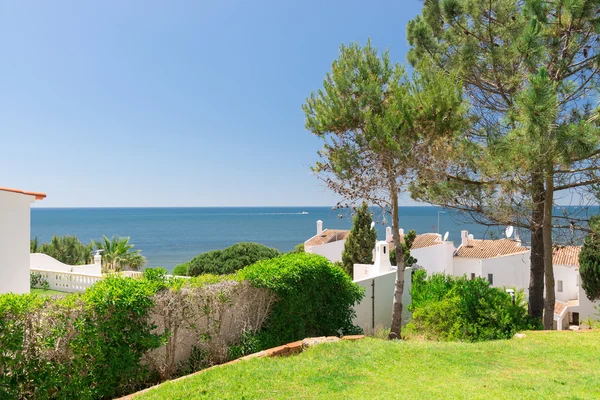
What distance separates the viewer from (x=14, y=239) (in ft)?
37.2

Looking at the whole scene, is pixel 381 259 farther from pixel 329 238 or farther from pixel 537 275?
pixel 329 238

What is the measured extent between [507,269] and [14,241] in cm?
2856

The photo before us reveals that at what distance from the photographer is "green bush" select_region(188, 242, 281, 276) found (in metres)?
20.8

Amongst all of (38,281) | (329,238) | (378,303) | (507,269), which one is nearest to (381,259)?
(378,303)

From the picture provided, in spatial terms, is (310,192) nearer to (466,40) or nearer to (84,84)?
(466,40)

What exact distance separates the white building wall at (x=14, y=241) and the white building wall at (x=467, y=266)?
27.7m

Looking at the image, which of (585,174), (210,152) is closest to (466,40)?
(585,174)

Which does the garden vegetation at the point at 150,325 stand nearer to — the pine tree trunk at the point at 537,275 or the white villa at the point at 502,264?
the pine tree trunk at the point at 537,275

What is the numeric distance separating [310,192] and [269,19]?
13132 mm

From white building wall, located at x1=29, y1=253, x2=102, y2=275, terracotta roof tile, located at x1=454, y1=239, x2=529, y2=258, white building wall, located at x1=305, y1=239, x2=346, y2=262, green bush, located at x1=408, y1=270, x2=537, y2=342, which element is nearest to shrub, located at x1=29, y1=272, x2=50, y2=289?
white building wall, located at x1=29, y1=253, x2=102, y2=275

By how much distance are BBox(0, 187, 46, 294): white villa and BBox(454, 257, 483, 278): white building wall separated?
27707 mm

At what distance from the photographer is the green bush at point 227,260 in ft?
68.1

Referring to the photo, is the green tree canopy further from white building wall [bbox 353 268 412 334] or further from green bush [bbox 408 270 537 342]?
green bush [bbox 408 270 537 342]

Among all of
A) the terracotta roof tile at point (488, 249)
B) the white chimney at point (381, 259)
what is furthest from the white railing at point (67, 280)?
the terracotta roof tile at point (488, 249)
